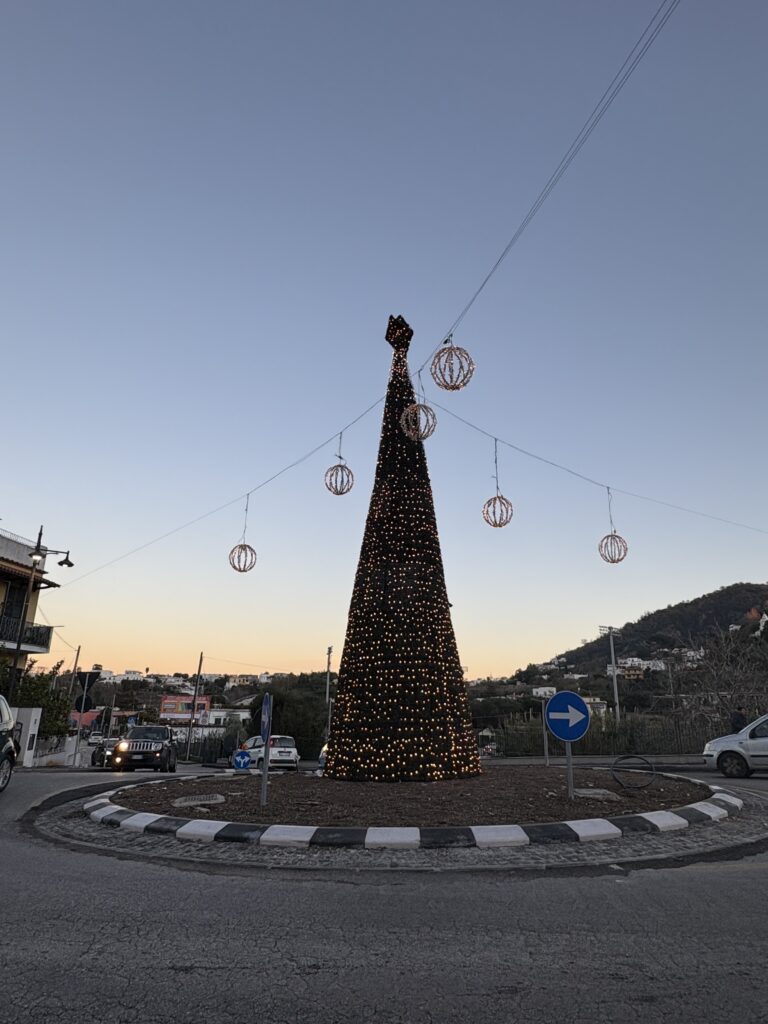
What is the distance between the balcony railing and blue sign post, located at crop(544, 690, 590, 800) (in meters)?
29.4

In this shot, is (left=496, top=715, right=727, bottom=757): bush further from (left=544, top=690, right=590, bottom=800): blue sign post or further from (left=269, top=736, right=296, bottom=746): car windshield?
(left=544, top=690, right=590, bottom=800): blue sign post

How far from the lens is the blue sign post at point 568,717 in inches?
305

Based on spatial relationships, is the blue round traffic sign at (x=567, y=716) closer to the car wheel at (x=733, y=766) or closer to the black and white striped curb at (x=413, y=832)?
the black and white striped curb at (x=413, y=832)

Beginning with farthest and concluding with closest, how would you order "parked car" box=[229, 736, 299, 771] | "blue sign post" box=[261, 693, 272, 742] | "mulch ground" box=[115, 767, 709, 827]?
"parked car" box=[229, 736, 299, 771], "blue sign post" box=[261, 693, 272, 742], "mulch ground" box=[115, 767, 709, 827]

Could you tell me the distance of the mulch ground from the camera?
271 inches

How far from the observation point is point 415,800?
26.3ft

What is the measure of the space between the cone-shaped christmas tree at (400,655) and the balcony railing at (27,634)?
2554cm

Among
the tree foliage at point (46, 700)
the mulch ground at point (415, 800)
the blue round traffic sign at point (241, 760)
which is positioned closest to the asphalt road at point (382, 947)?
the mulch ground at point (415, 800)

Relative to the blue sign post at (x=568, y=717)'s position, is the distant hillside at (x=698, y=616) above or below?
above

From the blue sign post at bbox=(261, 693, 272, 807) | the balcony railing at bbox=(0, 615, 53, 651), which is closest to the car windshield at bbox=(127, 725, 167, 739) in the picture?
the blue sign post at bbox=(261, 693, 272, 807)

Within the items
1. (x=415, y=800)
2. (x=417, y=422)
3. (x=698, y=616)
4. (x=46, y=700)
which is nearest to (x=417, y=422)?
(x=417, y=422)

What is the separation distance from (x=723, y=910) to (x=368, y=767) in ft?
22.6

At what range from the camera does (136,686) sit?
135250 millimetres

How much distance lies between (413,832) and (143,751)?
46.2 feet
